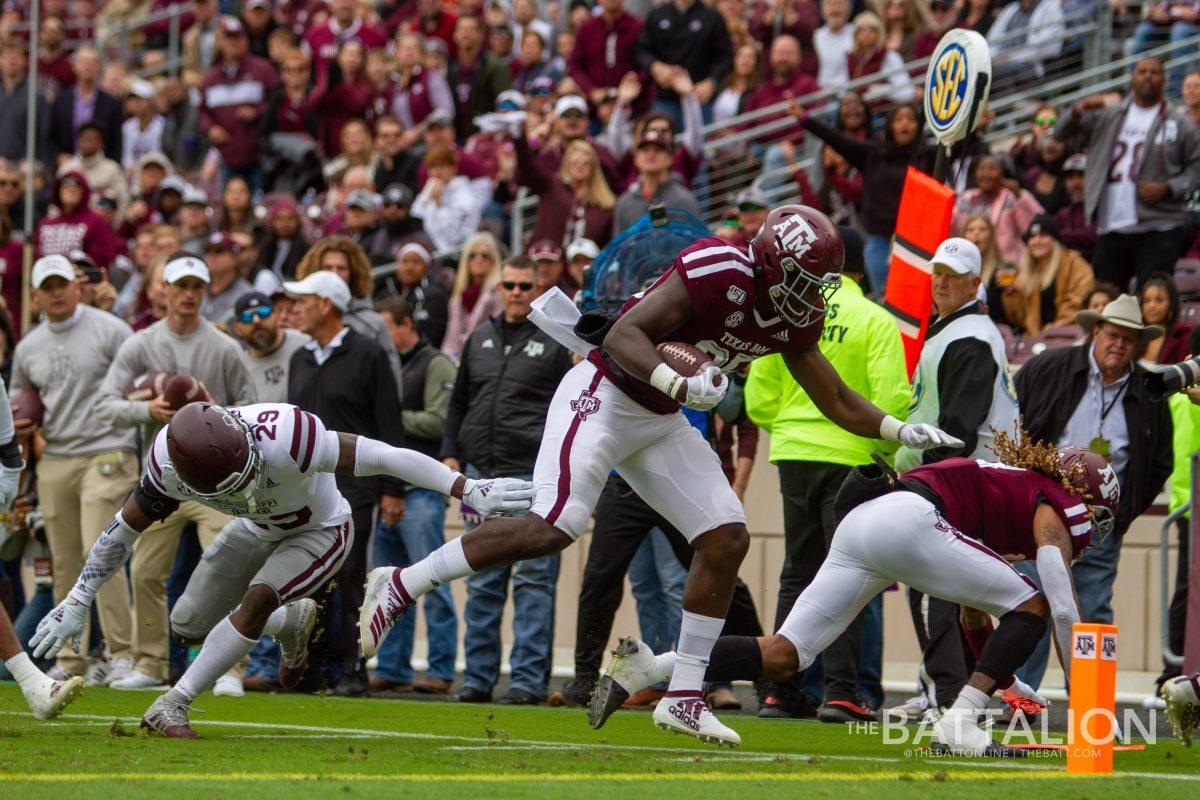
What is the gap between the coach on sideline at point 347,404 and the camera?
1024cm

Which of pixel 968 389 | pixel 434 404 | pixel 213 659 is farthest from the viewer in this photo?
pixel 434 404

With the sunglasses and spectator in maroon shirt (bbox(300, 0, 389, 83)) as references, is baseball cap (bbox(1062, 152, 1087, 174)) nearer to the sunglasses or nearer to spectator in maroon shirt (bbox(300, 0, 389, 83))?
the sunglasses

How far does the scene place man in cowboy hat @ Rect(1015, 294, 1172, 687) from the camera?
9133 mm

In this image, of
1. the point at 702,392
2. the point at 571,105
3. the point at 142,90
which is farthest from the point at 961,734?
the point at 142,90

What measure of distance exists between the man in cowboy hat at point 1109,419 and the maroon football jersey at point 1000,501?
2.06 meters

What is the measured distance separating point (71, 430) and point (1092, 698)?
7.10m

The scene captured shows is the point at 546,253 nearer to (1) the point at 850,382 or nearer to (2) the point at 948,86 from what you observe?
(2) the point at 948,86

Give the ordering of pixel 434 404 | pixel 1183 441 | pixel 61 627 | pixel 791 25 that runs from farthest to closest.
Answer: pixel 791 25
pixel 434 404
pixel 1183 441
pixel 61 627

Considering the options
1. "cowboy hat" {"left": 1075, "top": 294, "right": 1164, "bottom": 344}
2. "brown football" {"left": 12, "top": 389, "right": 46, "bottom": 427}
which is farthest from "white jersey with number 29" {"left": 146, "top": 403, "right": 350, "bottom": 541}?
"cowboy hat" {"left": 1075, "top": 294, "right": 1164, "bottom": 344}

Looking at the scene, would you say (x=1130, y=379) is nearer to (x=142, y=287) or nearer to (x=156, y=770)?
(x=156, y=770)

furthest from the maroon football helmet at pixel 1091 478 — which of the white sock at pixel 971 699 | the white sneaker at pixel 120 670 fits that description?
the white sneaker at pixel 120 670

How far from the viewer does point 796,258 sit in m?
6.80

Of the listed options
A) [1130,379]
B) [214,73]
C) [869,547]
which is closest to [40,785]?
[869,547]

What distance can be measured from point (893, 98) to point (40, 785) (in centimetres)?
1140
